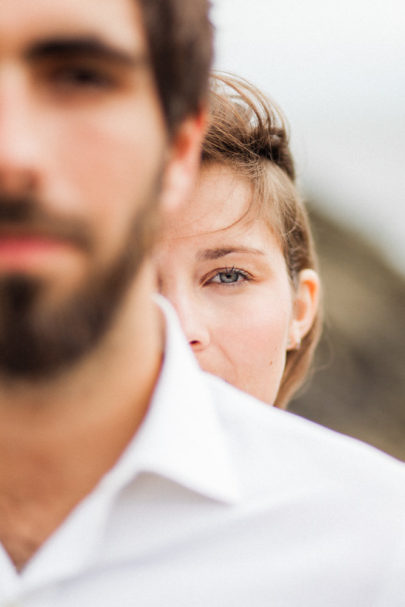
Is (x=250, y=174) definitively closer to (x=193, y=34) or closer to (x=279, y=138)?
(x=279, y=138)

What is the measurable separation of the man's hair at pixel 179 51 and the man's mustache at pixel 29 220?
0.43 m

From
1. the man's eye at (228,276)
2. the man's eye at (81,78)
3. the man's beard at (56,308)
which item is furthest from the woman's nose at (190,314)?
the man's eye at (81,78)

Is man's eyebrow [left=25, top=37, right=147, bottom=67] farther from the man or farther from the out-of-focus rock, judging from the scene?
the out-of-focus rock

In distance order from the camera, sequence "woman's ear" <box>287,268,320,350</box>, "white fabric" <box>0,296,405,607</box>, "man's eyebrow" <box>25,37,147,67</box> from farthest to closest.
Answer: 1. "woman's ear" <box>287,268,320,350</box>
2. "white fabric" <box>0,296,405,607</box>
3. "man's eyebrow" <box>25,37,147,67</box>

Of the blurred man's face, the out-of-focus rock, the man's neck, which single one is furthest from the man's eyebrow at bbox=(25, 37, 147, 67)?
the out-of-focus rock

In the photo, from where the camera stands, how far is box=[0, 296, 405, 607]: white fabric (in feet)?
5.86

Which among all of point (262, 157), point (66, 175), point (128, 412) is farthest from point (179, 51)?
point (262, 157)

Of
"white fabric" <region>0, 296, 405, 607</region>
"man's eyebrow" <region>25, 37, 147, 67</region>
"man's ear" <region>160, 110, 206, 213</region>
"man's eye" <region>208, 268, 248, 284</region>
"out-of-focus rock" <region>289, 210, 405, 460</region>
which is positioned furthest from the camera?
"out-of-focus rock" <region>289, 210, 405, 460</region>

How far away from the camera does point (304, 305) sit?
3346 millimetres

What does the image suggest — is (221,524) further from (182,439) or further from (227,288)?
(227,288)

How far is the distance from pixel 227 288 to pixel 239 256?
0.12 meters

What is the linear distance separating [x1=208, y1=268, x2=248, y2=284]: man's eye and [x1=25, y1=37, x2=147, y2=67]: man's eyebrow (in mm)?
1323

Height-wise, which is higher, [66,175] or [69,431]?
[66,175]

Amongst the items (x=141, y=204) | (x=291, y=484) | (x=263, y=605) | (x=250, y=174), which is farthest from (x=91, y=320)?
(x=250, y=174)
